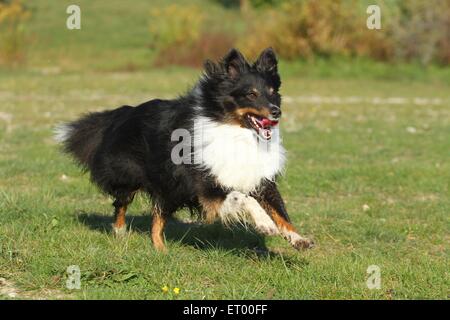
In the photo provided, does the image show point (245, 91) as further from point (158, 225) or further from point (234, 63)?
point (158, 225)

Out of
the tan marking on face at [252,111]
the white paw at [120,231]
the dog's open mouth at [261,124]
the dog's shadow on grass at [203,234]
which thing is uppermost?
the tan marking on face at [252,111]

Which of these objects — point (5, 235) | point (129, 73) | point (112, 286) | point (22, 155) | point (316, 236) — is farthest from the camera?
point (129, 73)

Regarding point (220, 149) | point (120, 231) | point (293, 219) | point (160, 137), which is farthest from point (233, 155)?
point (293, 219)

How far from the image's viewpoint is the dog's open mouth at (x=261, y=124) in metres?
5.92

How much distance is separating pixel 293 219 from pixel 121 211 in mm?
1837

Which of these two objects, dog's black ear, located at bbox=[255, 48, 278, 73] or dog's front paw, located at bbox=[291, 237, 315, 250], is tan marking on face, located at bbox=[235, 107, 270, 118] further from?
dog's front paw, located at bbox=[291, 237, 315, 250]

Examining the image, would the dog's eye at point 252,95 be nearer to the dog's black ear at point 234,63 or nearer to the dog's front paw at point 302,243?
the dog's black ear at point 234,63

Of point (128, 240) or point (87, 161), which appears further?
point (87, 161)

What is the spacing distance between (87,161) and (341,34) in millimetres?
21716

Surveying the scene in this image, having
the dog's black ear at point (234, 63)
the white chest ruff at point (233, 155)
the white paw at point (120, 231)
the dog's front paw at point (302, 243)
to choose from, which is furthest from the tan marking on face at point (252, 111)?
the white paw at point (120, 231)
